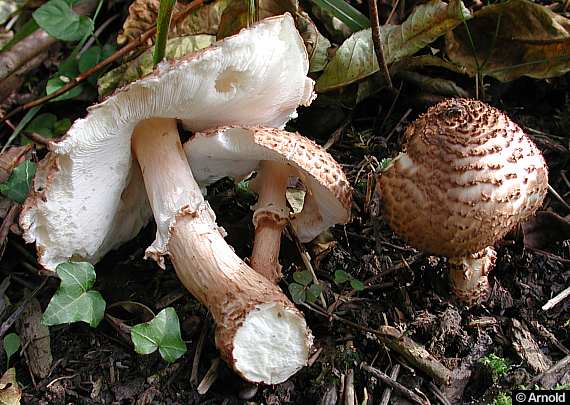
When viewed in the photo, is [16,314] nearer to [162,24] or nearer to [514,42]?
[162,24]

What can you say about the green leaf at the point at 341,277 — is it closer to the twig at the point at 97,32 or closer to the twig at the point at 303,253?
the twig at the point at 303,253

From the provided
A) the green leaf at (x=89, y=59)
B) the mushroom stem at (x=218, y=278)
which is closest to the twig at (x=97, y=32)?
the green leaf at (x=89, y=59)

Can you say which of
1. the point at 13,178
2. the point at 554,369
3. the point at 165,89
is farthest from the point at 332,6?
the point at 554,369

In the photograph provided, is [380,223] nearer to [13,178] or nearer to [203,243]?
[203,243]

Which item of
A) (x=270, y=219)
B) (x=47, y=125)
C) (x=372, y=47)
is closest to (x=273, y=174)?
(x=270, y=219)

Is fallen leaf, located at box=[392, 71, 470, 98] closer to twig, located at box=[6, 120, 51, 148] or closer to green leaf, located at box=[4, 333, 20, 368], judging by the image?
twig, located at box=[6, 120, 51, 148]

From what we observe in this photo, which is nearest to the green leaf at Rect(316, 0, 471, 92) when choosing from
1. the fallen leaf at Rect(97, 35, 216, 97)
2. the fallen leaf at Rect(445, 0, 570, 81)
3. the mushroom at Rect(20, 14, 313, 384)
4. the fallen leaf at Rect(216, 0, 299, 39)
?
the fallen leaf at Rect(445, 0, 570, 81)
